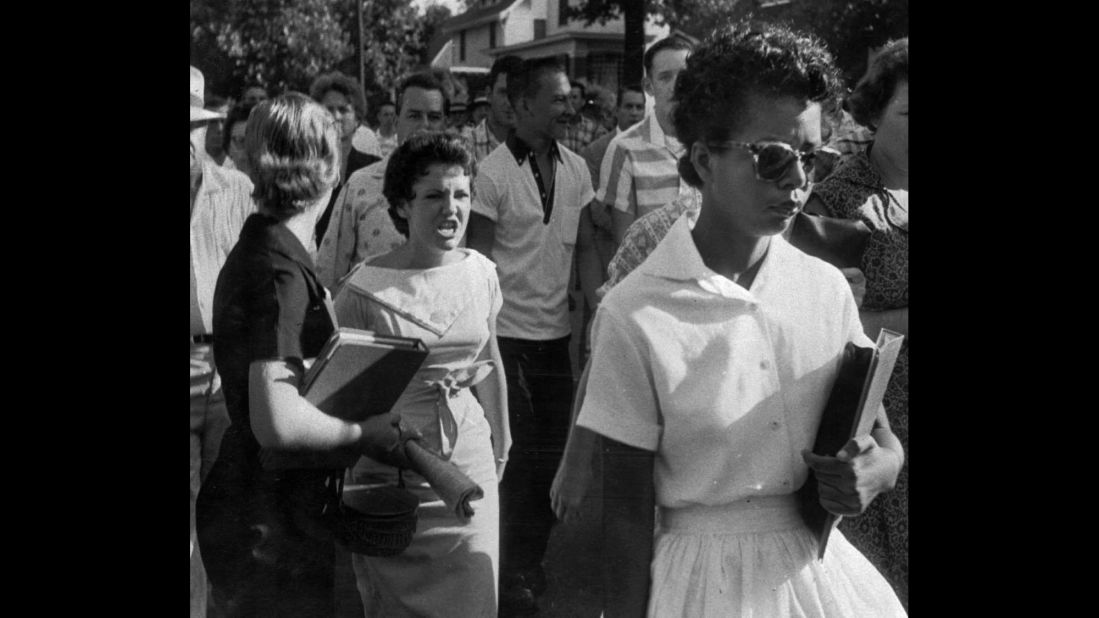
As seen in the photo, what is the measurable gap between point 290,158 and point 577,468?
3.73 ft

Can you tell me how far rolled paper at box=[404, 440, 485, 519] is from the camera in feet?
10.2

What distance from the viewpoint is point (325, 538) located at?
3.11 m

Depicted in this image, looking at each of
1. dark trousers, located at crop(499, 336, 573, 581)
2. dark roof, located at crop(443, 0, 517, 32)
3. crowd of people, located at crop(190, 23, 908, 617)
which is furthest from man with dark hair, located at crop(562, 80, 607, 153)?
dark trousers, located at crop(499, 336, 573, 581)

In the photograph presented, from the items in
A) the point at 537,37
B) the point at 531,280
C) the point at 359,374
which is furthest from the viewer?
the point at 537,37

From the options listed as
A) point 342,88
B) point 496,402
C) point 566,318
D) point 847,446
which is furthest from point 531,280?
point 847,446

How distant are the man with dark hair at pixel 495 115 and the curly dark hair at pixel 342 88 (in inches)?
13.0

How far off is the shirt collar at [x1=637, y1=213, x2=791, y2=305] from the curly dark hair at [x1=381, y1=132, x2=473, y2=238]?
35.0 inches

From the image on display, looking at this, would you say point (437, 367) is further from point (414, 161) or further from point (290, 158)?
point (290, 158)

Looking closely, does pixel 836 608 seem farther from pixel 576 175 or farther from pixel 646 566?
pixel 576 175

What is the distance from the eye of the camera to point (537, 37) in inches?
139
